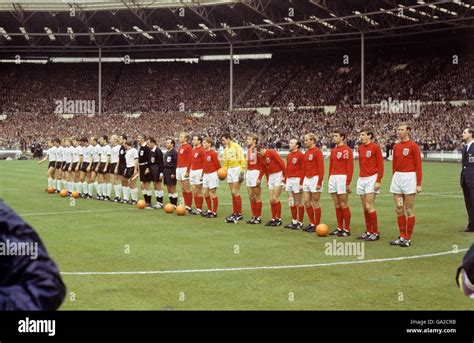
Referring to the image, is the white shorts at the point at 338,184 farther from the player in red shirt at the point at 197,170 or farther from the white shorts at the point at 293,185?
the player in red shirt at the point at 197,170

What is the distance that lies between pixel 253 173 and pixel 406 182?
15.0 feet

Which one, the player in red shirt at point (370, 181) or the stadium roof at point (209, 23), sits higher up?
the stadium roof at point (209, 23)

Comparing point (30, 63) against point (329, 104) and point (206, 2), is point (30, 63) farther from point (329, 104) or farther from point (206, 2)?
point (329, 104)

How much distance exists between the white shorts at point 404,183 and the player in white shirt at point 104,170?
38.4 ft

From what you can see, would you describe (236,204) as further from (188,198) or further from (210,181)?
(188,198)

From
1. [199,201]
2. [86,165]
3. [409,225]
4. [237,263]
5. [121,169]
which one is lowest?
[237,263]

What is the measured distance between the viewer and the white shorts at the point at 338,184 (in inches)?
549

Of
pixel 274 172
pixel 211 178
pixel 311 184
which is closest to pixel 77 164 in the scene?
Answer: pixel 211 178

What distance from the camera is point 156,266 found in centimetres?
1095

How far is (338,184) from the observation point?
1404 cm

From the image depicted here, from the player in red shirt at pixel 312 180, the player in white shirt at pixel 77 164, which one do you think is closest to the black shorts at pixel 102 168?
the player in white shirt at pixel 77 164

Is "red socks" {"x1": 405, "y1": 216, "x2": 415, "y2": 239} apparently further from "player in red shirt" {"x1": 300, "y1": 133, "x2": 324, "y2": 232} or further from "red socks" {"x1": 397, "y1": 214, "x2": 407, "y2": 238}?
"player in red shirt" {"x1": 300, "y1": 133, "x2": 324, "y2": 232}
